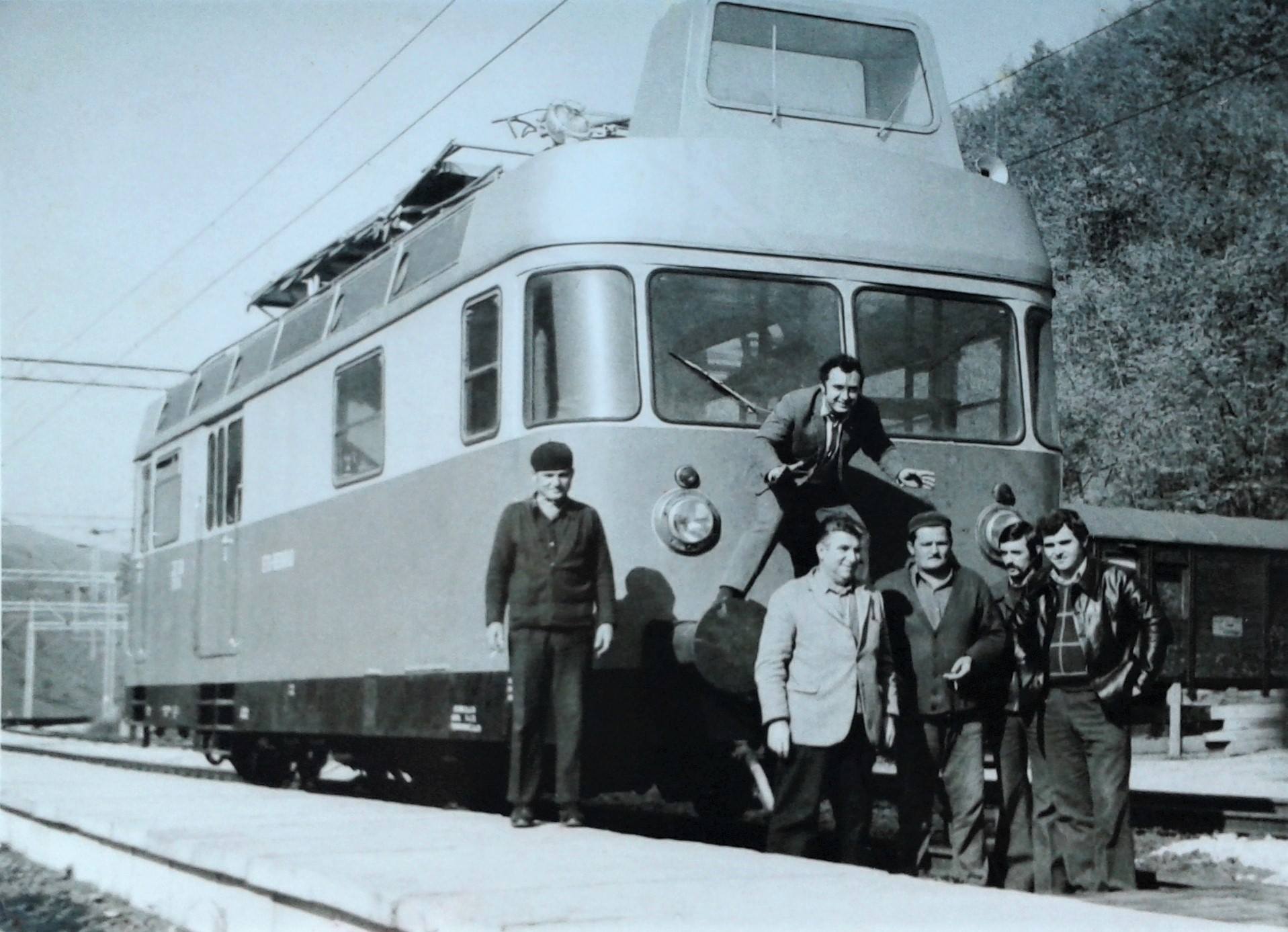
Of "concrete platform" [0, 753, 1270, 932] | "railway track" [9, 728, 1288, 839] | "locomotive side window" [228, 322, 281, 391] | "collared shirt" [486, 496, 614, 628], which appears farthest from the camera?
"locomotive side window" [228, 322, 281, 391]

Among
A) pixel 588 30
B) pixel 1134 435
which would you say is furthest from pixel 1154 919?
pixel 1134 435

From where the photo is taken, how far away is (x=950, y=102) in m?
10.1

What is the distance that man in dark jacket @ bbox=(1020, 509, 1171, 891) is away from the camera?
732 cm

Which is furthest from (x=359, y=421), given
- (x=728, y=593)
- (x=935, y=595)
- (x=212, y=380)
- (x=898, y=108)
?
(x=935, y=595)

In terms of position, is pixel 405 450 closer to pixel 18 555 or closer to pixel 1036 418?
pixel 1036 418

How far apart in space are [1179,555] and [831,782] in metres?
13.7

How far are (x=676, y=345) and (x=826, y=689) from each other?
229 centimetres

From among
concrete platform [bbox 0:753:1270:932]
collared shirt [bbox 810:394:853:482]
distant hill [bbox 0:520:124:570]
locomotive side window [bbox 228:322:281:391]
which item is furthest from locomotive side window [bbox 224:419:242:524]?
collared shirt [bbox 810:394:853:482]

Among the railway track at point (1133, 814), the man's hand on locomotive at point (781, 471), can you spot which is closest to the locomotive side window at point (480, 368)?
the man's hand on locomotive at point (781, 471)

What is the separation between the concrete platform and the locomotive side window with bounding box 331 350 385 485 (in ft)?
6.91

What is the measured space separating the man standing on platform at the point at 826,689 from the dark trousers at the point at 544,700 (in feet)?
3.55

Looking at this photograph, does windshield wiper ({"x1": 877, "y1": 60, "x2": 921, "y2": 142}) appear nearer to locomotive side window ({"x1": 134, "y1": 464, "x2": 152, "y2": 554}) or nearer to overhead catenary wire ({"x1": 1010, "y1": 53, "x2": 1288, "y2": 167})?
overhead catenary wire ({"x1": 1010, "y1": 53, "x2": 1288, "y2": 167})

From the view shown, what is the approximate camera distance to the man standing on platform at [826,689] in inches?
281

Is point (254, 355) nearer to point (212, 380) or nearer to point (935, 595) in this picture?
point (212, 380)
